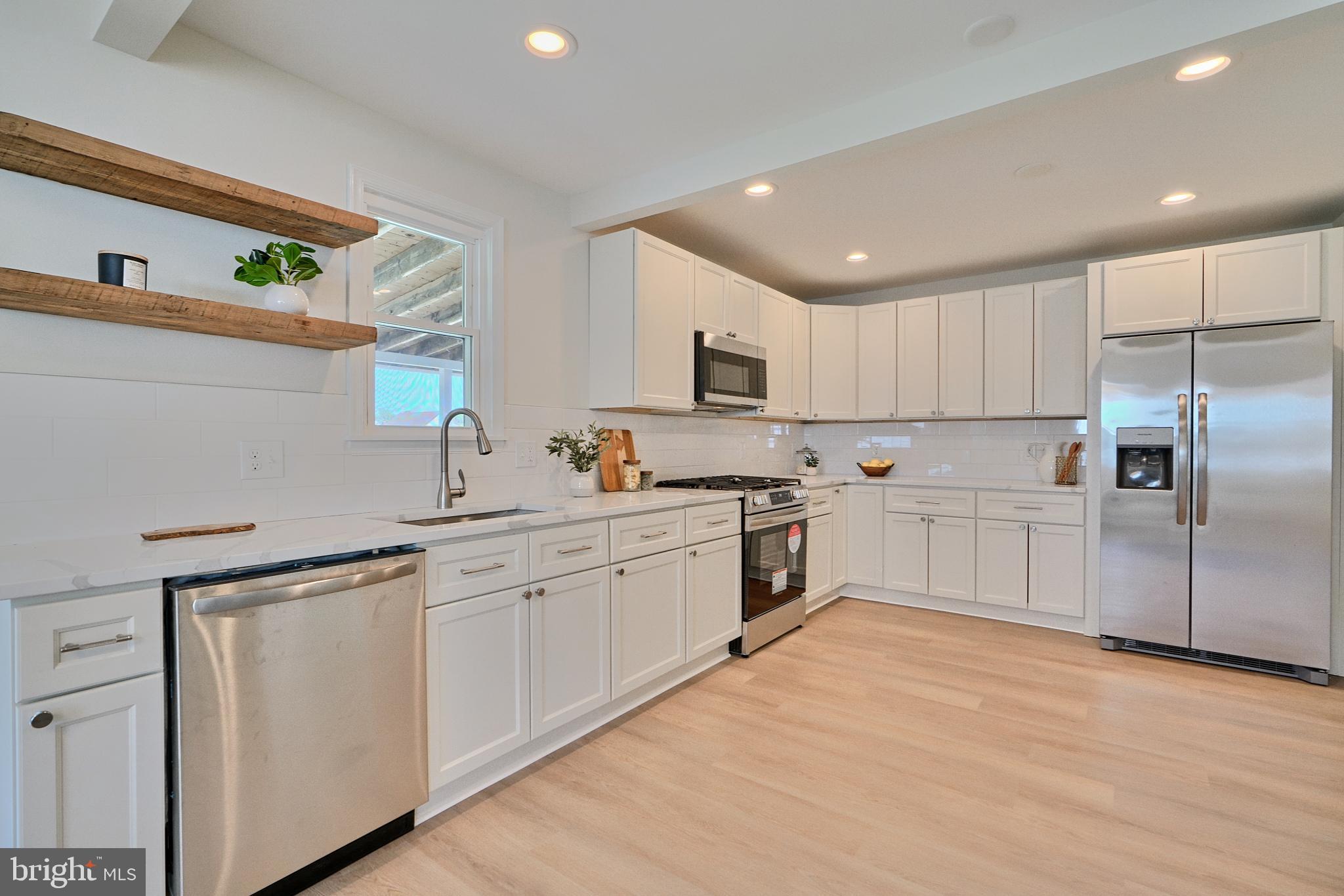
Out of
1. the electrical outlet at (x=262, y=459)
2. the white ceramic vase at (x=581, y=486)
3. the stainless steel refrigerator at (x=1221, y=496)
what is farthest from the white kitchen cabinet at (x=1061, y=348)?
the electrical outlet at (x=262, y=459)

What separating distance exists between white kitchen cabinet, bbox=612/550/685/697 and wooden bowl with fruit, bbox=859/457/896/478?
99.0 inches

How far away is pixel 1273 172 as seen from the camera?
300 cm

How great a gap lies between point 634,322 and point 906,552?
2634 mm

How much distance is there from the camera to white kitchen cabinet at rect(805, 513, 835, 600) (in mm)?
4109

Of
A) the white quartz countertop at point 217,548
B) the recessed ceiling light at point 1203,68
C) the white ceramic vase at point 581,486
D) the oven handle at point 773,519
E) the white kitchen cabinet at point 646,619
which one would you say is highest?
the recessed ceiling light at point 1203,68

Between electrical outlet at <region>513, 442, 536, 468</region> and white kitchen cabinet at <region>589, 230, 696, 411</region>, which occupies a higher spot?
white kitchen cabinet at <region>589, 230, 696, 411</region>

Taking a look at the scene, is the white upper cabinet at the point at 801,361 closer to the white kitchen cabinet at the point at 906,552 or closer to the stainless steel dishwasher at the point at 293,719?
the white kitchen cabinet at the point at 906,552

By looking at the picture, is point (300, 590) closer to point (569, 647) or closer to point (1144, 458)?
point (569, 647)

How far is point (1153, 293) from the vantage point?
3615mm

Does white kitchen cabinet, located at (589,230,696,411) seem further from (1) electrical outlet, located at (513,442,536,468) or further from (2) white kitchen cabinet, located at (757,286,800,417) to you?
(2) white kitchen cabinet, located at (757,286,800,417)

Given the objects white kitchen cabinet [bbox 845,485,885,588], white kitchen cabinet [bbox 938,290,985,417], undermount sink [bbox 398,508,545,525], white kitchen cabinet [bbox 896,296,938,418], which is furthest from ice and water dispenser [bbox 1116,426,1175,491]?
undermount sink [bbox 398,508,545,525]

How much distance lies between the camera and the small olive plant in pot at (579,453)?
10.2ft

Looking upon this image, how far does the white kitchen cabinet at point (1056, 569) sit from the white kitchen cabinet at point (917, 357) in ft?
A: 3.89

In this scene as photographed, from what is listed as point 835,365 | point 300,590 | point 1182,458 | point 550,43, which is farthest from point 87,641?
point 835,365
